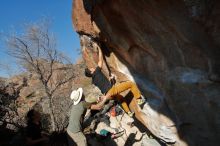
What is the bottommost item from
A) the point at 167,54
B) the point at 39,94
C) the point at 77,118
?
the point at 77,118

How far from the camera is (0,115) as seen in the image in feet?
48.0

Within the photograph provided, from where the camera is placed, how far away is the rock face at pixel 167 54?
21.8ft

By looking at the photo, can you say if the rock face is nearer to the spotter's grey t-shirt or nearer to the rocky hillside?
the spotter's grey t-shirt

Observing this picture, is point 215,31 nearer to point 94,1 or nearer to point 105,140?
point 94,1

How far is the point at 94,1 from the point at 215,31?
2572 mm

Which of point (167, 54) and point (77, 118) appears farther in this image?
point (77, 118)

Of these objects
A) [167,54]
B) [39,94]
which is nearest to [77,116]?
[167,54]

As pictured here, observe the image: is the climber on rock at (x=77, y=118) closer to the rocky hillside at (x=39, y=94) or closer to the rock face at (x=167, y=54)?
the rock face at (x=167, y=54)

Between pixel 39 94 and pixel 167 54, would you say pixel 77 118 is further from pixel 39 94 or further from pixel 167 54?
pixel 39 94

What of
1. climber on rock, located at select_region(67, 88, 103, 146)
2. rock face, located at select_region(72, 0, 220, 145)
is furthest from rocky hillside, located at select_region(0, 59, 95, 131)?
climber on rock, located at select_region(67, 88, 103, 146)

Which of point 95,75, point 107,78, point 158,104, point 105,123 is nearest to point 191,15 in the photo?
point 158,104

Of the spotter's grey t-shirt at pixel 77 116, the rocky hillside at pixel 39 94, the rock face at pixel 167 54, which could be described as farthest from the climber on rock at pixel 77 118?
the rocky hillside at pixel 39 94

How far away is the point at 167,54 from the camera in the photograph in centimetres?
741

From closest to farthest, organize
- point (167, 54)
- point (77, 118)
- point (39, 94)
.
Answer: point (167, 54) → point (77, 118) → point (39, 94)
